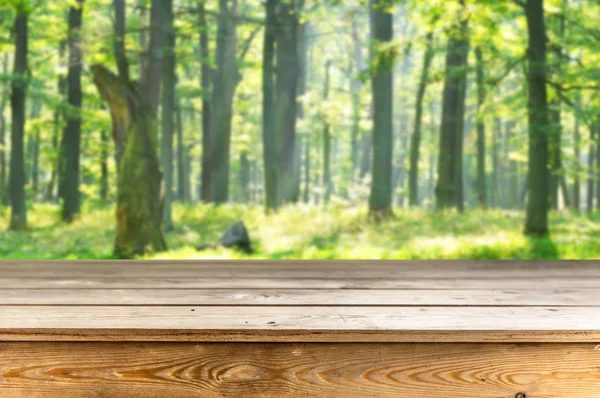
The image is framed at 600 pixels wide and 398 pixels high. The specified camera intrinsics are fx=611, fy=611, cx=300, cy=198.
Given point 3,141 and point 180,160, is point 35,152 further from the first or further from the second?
point 180,160

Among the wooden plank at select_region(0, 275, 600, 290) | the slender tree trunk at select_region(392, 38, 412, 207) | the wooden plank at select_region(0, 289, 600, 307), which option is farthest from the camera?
the slender tree trunk at select_region(392, 38, 412, 207)

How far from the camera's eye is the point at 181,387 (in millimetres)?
1407

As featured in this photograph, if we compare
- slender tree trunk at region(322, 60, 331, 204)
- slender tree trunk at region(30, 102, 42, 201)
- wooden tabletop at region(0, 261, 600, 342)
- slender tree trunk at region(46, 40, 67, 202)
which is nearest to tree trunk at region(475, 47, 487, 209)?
slender tree trunk at region(322, 60, 331, 204)

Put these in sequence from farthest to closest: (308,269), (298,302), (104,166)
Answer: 1. (104,166)
2. (308,269)
3. (298,302)

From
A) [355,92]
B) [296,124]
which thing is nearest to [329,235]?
[296,124]

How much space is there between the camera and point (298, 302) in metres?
1.73

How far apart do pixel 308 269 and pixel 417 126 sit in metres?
3.64

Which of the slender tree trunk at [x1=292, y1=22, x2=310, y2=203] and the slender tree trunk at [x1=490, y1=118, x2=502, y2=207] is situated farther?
the slender tree trunk at [x1=292, y1=22, x2=310, y2=203]

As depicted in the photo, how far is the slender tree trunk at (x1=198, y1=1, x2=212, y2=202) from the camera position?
19.1ft

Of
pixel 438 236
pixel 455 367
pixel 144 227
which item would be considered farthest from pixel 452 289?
pixel 144 227

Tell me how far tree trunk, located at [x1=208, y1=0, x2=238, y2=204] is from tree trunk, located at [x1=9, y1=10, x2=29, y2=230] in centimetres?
178

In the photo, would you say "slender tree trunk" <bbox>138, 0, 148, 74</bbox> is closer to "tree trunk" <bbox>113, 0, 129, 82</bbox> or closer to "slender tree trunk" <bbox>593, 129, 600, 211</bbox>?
"tree trunk" <bbox>113, 0, 129, 82</bbox>

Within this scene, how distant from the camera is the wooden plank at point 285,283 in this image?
204 cm

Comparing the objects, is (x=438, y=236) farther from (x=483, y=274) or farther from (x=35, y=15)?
(x=35, y=15)
